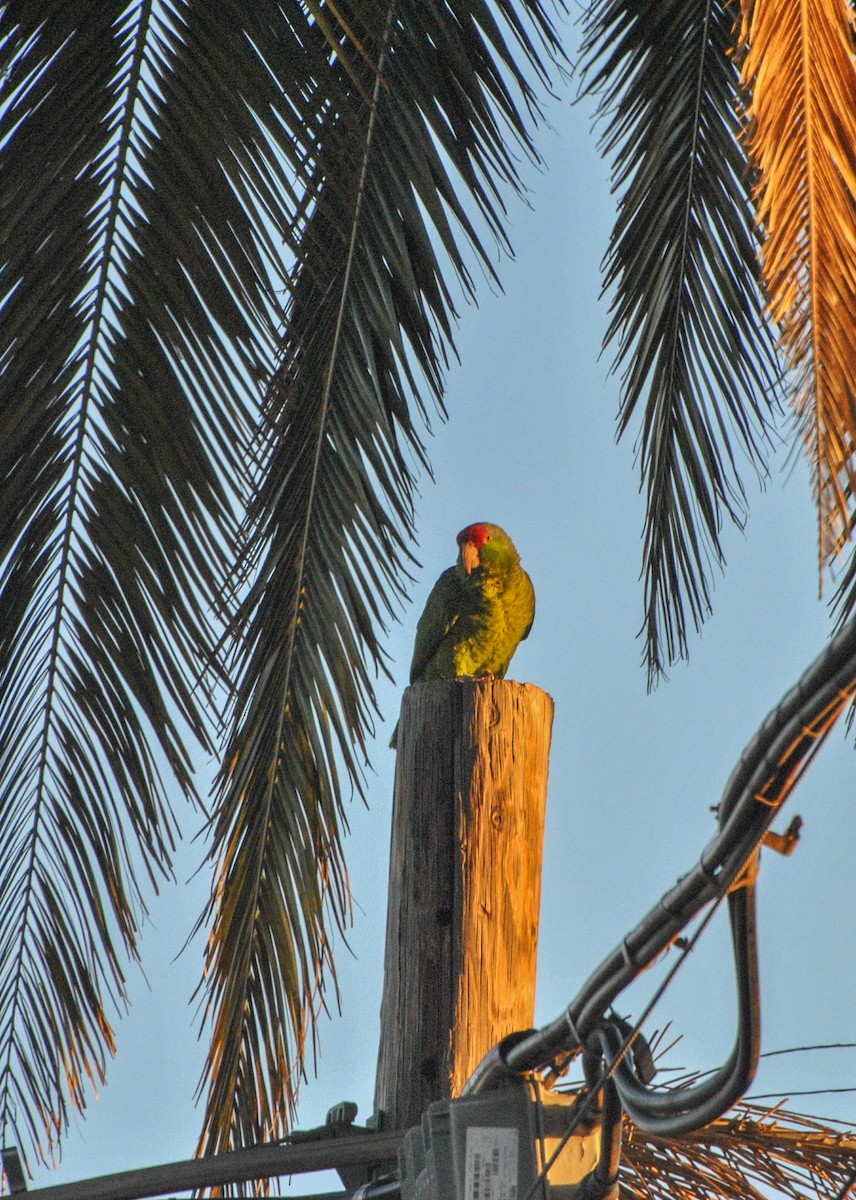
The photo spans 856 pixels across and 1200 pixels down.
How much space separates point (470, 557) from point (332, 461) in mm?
2486

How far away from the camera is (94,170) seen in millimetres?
2996

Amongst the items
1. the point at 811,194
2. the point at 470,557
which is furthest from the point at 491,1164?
the point at 470,557

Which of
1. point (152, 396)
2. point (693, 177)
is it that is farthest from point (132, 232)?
point (693, 177)

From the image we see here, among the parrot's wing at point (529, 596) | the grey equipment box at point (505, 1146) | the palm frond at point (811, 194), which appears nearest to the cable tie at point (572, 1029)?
the grey equipment box at point (505, 1146)

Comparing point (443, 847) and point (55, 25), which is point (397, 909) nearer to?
point (443, 847)

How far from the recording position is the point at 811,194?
2.39 meters

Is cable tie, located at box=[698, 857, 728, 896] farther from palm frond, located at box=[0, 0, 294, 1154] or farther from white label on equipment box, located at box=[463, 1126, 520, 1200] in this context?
palm frond, located at box=[0, 0, 294, 1154]

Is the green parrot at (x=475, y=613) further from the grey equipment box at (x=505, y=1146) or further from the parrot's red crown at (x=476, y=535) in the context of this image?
the grey equipment box at (x=505, y=1146)

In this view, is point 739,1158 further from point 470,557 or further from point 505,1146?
point 470,557

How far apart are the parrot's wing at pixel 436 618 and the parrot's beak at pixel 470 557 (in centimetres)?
8

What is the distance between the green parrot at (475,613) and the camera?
5.77 meters

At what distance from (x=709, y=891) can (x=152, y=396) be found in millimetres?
1928

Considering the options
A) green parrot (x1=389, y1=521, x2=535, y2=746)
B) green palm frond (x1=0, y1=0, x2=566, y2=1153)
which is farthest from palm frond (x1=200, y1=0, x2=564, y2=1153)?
green parrot (x1=389, y1=521, x2=535, y2=746)

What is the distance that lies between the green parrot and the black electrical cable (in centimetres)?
388
